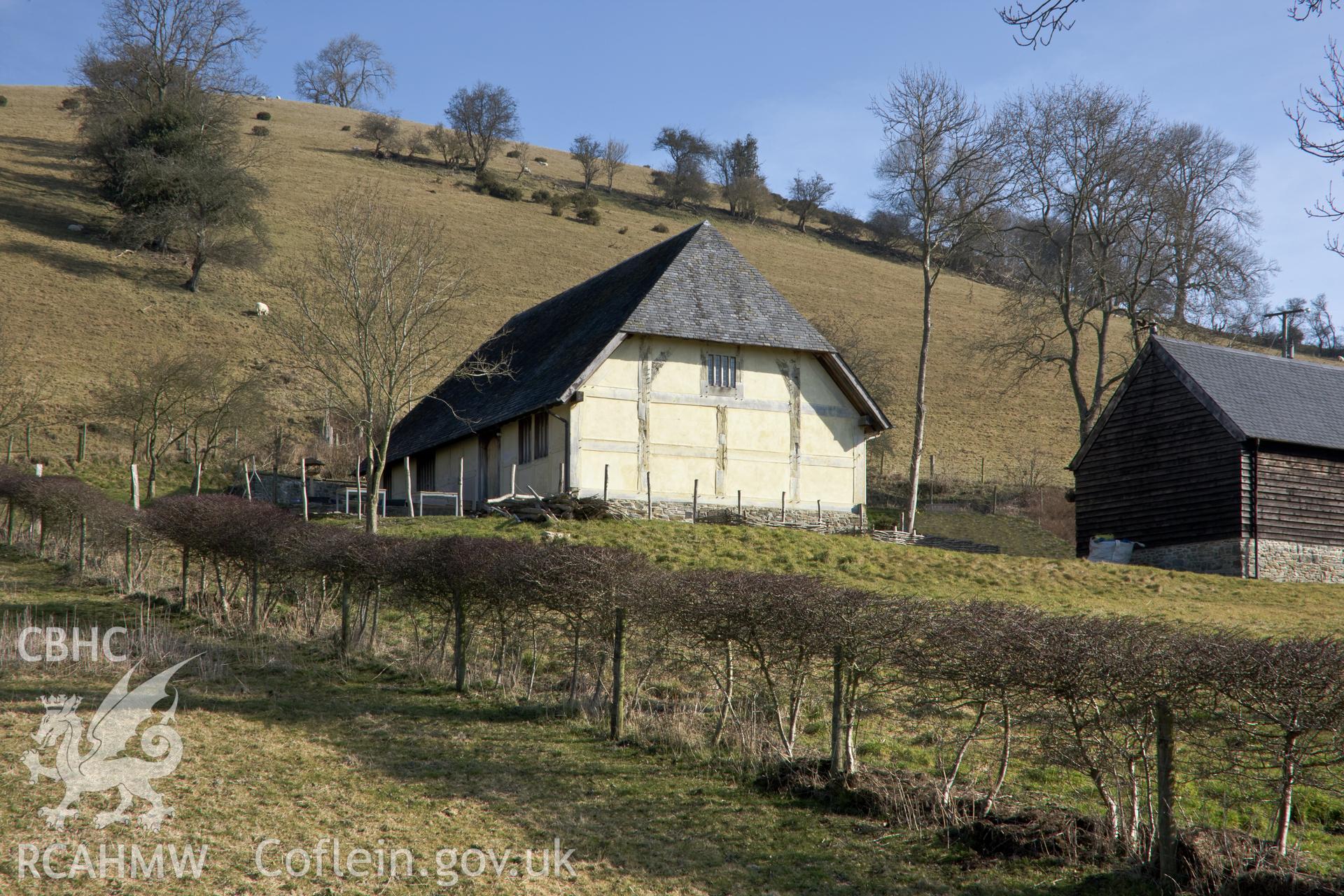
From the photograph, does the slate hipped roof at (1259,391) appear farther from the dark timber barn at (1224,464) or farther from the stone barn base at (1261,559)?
the stone barn base at (1261,559)

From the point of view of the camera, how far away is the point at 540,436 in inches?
1034

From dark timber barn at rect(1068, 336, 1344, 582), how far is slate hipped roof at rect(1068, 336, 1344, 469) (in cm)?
3

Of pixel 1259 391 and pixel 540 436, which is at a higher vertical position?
pixel 1259 391

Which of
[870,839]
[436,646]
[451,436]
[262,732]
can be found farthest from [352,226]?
[870,839]

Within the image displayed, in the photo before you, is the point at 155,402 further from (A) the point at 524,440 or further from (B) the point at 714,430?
(B) the point at 714,430

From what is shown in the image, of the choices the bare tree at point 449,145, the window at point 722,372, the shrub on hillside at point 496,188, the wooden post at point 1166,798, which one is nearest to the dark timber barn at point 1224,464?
the window at point 722,372

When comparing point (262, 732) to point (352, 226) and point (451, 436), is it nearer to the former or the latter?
point (352, 226)

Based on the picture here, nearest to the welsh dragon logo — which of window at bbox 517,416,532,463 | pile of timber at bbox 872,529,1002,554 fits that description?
window at bbox 517,416,532,463

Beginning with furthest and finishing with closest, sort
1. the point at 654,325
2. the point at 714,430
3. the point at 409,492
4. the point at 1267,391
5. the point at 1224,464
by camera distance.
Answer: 1. the point at 1267,391
2. the point at 714,430
3. the point at 1224,464
4. the point at 654,325
5. the point at 409,492

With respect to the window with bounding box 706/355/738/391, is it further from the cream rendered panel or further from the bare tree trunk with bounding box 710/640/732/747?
the bare tree trunk with bounding box 710/640/732/747

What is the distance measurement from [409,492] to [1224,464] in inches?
747

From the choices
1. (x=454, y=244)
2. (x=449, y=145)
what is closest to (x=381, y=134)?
(x=449, y=145)

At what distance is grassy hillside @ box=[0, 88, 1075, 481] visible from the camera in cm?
4494

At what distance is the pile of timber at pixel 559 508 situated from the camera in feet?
76.5
